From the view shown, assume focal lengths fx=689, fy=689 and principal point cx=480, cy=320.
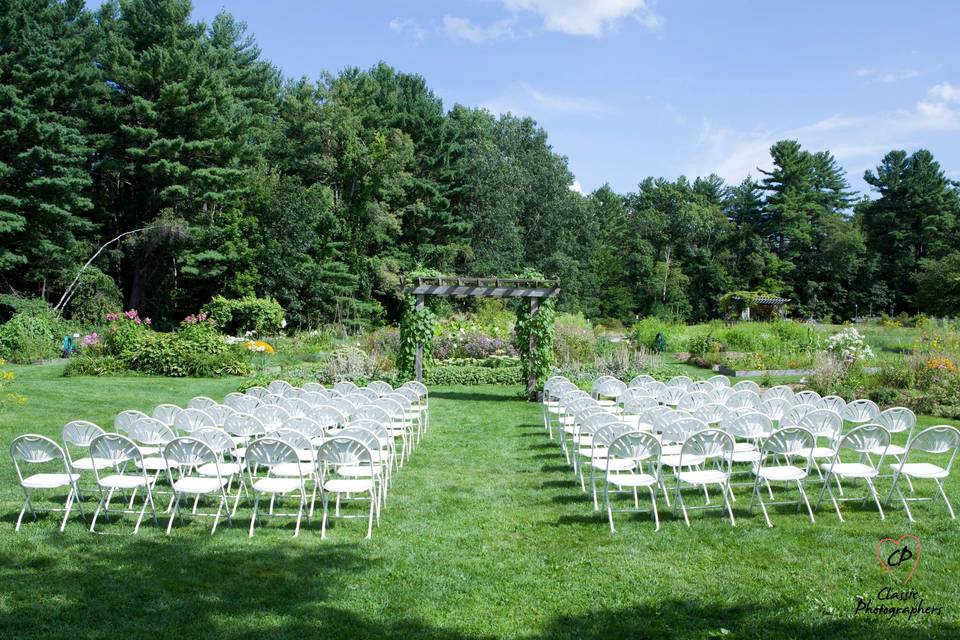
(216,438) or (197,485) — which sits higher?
(216,438)

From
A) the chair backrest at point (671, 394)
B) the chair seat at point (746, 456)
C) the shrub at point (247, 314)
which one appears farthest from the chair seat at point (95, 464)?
the shrub at point (247, 314)

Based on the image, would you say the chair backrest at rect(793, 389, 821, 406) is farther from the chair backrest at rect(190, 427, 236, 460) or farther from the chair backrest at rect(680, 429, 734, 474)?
the chair backrest at rect(190, 427, 236, 460)

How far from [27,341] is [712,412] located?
62.6 ft

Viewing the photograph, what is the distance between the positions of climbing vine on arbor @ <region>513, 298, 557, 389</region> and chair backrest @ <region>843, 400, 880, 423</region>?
708 centimetres

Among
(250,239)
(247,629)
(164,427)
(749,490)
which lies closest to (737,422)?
(749,490)

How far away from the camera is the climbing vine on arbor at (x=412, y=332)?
1523cm

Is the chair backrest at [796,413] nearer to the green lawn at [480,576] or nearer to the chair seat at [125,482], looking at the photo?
the green lawn at [480,576]

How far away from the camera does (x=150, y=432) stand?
23.4 ft

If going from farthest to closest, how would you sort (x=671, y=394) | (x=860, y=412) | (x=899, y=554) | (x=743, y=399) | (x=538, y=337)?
(x=538, y=337)
(x=671, y=394)
(x=743, y=399)
(x=860, y=412)
(x=899, y=554)

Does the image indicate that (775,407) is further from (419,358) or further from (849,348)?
(849,348)

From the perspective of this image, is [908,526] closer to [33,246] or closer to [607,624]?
[607,624]

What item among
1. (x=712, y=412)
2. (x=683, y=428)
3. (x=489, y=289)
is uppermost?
(x=489, y=289)

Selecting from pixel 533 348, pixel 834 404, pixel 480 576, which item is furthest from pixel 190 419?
pixel 533 348

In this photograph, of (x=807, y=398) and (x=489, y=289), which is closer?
(x=807, y=398)
